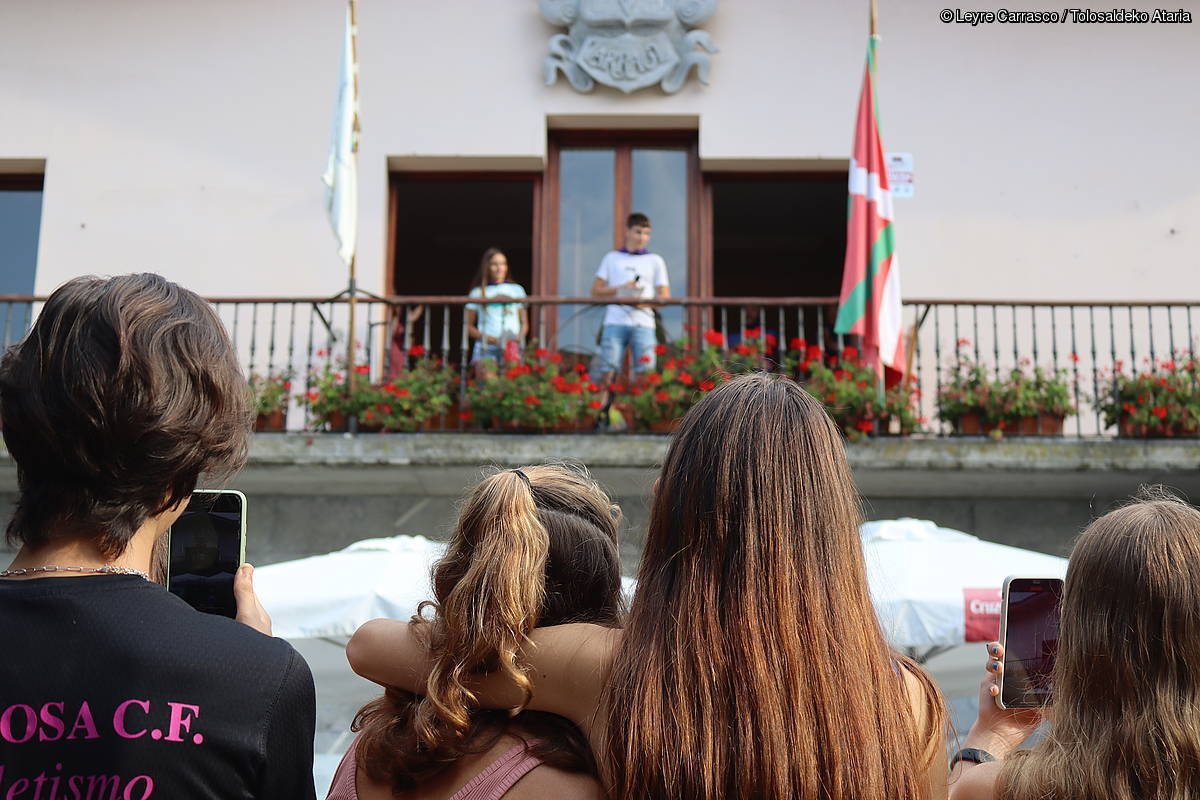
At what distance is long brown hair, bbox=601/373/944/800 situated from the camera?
138cm

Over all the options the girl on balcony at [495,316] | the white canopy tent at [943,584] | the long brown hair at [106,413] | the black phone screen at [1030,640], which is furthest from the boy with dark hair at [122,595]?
the girl on balcony at [495,316]

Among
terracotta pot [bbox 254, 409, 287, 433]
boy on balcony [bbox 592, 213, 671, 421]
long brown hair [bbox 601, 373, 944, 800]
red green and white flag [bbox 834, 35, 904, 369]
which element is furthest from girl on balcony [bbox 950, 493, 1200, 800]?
terracotta pot [bbox 254, 409, 287, 433]

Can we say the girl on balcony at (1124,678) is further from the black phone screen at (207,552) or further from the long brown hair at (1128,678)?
the black phone screen at (207,552)

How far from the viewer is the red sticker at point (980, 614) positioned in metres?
5.18

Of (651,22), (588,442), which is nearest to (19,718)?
(588,442)

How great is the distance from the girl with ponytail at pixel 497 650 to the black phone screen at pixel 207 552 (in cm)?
31

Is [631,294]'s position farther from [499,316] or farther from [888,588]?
[888,588]

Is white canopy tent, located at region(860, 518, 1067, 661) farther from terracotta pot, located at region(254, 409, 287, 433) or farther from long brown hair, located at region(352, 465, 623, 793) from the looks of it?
terracotta pot, located at region(254, 409, 287, 433)

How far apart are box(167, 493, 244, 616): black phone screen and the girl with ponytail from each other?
31 cm

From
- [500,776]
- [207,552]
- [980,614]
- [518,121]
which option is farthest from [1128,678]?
[518,121]

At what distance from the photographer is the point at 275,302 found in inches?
375

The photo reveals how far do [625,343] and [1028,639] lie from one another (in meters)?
7.61

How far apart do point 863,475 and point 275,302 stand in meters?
5.30

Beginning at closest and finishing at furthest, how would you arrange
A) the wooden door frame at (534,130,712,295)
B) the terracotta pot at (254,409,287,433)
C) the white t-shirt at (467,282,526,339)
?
the terracotta pot at (254,409,287,433), the white t-shirt at (467,282,526,339), the wooden door frame at (534,130,712,295)
